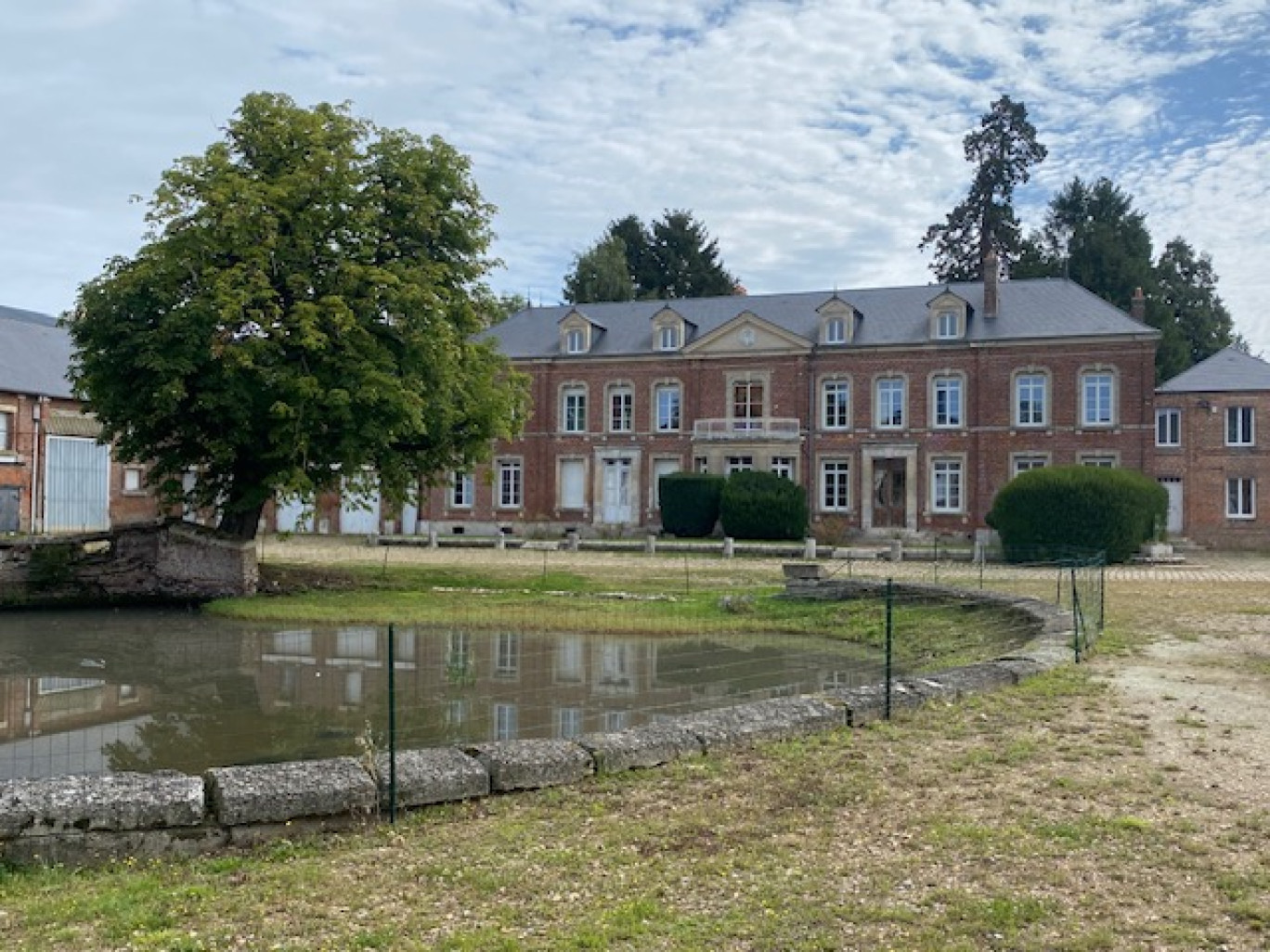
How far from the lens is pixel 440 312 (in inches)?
769

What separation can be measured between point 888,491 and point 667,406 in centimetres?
930

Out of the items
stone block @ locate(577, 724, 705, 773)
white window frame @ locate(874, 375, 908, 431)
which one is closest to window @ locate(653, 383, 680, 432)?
white window frame @ locate(874, 375, 908, 431)

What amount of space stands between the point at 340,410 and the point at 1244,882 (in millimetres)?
15586

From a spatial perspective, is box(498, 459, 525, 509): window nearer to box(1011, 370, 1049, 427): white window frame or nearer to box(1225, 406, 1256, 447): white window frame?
box(1011, 370, 1049, 427): white window frame

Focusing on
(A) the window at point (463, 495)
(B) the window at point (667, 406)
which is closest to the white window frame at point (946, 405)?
(B) the window at point (667, 406)

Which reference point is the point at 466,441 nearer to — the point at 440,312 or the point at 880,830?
the point at 440,312

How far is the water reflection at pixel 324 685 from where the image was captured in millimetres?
8625

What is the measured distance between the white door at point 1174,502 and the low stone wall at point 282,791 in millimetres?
35992

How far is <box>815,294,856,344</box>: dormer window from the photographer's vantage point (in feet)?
133

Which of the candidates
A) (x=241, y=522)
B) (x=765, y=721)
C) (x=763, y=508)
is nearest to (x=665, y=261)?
(x=763, y=508)

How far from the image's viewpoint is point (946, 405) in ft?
128

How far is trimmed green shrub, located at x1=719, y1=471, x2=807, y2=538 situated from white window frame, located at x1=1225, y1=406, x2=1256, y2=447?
15196mm

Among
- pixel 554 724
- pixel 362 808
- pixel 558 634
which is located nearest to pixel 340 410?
pixel 558 634

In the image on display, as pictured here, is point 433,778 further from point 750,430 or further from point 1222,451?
point 1222,451
